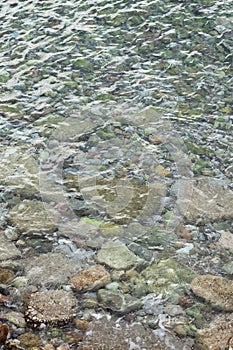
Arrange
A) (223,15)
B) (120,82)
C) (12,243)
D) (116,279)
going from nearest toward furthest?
(116,279) → (12,243) → (120,82) → (223,15)

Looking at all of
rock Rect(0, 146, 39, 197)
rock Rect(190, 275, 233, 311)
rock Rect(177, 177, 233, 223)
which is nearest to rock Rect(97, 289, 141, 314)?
rock Rect(190, 275, 233, 311)

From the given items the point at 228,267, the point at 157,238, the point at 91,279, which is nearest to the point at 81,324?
the point at 91,279

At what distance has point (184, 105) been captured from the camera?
851 centimetres

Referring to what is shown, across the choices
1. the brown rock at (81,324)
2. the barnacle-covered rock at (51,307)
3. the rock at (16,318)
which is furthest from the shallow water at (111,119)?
the brown rock at (81,324)

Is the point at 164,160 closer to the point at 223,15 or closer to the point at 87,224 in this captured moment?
the point at 87,224

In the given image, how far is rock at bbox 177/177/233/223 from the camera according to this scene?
6773 mm

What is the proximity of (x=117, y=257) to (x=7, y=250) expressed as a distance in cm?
112

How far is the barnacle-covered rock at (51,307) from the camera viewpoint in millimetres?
5426

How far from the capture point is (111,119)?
326 inches

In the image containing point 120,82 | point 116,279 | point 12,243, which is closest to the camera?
point 116,279

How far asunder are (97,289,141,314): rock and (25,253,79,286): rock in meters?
0.43

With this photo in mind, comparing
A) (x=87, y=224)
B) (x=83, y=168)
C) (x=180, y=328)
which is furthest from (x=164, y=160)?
(x=180, y=328)

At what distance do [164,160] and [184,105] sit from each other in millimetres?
1262

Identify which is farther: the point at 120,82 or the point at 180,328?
the point at 120,82
